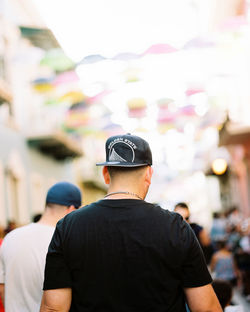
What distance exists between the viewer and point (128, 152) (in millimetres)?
2789

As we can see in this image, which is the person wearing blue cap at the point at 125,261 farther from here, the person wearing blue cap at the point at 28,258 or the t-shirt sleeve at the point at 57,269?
the person wearing blue cap at the point at 28,258

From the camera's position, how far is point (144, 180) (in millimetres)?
2832

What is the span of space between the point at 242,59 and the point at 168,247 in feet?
60.5

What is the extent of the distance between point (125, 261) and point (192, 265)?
11.8 inches

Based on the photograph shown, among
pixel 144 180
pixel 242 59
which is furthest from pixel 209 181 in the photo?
pixel 144 180

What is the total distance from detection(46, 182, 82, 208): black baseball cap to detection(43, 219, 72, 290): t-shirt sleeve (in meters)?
1.21

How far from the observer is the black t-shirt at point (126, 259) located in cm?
263

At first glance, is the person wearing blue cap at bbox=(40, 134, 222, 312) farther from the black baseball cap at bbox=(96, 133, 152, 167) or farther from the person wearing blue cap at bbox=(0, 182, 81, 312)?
the person wearing blue cap at bbox=(0, 182, 81, 312)

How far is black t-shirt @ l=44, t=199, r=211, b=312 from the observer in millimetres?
2635

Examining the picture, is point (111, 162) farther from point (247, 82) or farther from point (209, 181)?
point (209, 181)

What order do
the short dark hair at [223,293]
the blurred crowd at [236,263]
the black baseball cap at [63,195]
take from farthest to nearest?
the blurred crowd at [236,263] → the short dark hair at [223,293] → the black baseball cap at [63,195]

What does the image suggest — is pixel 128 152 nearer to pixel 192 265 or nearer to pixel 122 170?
pixel 122 170

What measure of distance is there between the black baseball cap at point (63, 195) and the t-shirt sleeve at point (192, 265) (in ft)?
4.72

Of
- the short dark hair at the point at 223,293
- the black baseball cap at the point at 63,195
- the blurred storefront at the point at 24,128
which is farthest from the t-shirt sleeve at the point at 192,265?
the blurred storefront at the point at 24,128
